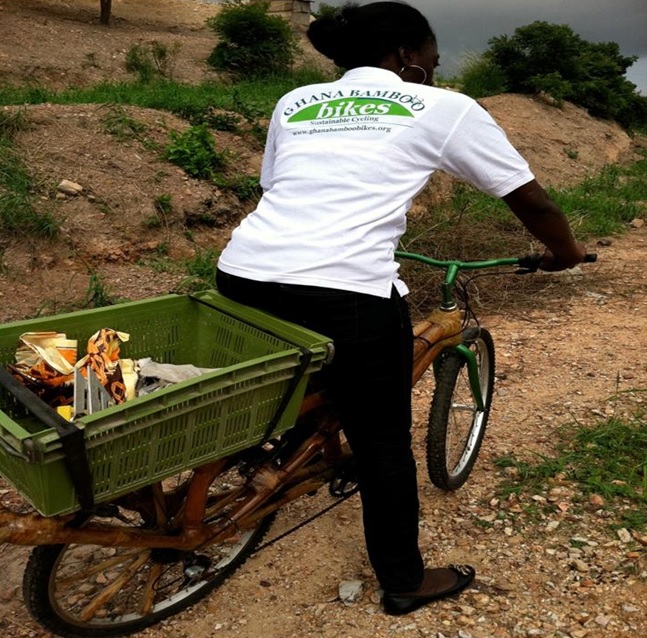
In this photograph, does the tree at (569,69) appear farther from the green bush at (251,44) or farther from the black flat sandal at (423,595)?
the black flat sandal at (423,595)

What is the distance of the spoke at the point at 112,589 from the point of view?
2303mm

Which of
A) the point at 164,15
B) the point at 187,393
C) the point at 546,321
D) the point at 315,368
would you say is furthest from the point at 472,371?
the point at 164,15

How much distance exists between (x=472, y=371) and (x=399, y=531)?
959mm

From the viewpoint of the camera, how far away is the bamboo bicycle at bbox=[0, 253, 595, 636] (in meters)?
2.05

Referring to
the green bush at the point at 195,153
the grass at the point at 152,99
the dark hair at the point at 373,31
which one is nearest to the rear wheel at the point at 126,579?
the dark hair at the point at 373,31

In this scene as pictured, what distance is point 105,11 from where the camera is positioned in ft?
46.7

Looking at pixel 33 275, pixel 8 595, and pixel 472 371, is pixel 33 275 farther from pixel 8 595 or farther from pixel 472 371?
pixel 472 371

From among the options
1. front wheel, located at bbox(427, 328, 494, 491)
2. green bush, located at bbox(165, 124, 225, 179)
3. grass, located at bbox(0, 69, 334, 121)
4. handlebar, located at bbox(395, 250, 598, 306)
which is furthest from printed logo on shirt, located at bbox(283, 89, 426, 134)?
grass, located at bbox(0, 69, 334, 121)

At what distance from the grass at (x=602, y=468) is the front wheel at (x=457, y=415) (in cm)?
23

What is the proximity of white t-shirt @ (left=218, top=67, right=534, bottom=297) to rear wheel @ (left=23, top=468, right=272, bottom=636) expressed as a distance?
87 centimetres

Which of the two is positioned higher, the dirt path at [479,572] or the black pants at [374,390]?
the black pants at [374,390]

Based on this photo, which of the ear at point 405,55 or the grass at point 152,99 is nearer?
the ear at point 405,55

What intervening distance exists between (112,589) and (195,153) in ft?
15.1

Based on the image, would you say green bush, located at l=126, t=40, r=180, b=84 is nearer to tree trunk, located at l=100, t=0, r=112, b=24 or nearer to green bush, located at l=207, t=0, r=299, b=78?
green bush, located at l=207, t=0, r=299, b=78
